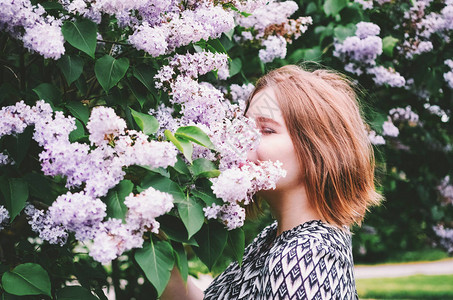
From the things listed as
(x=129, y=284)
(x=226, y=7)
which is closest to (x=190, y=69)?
(x=226, y=7)

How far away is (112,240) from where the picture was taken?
1315 millimetres

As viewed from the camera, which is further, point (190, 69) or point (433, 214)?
point (433, 214)

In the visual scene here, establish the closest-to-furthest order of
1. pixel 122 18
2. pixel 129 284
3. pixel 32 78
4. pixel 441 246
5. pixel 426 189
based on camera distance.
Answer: pixel 122 18
pixel 32 78
pixel 129 284
pixel 426 189
pixel 441 246

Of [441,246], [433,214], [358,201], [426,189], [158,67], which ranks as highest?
[158,67]

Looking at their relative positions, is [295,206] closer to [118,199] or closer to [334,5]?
[118,199]

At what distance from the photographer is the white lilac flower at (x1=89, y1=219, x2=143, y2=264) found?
129 cm

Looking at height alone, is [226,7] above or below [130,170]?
above

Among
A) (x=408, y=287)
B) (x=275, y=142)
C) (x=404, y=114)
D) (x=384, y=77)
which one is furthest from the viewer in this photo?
(x=408, y=287)

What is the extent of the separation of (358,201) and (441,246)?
12.4 feet

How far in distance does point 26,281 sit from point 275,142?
1.02 meters

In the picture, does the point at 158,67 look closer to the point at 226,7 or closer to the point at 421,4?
the point at 226,7

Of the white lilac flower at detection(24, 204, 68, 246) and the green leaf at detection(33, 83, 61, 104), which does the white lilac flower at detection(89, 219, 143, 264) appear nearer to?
the white lilac flower at detection(24, 204, 68, 246)

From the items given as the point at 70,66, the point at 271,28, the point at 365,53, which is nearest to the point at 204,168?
the point at 70,66

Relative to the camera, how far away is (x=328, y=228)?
6.33 feet
